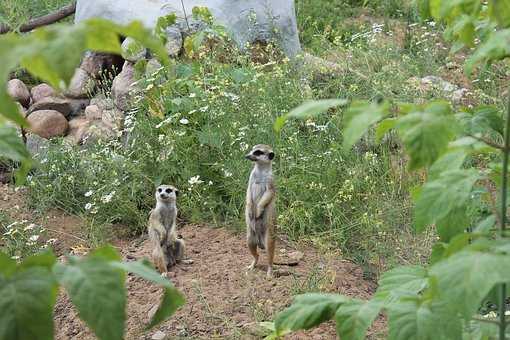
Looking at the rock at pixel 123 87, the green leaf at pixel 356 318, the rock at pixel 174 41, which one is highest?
the green leaf at pixel 356 318

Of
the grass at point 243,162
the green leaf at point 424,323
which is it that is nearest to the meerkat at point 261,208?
the grass at point 243,162

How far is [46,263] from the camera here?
1.44 m

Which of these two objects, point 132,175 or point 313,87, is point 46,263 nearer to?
point 132,175

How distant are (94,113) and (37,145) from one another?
2.26ft

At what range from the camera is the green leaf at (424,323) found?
1.81 metres

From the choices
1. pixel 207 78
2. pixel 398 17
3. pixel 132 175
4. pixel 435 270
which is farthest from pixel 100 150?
pixel 435 270

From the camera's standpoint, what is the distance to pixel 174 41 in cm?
811

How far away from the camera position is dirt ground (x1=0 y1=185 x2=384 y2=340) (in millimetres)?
4742

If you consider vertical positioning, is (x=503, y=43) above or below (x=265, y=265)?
above

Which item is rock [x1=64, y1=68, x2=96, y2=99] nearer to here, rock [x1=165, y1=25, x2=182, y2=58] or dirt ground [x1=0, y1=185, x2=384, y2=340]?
rock [x1=165, y1=25, x2=182, y2=58]

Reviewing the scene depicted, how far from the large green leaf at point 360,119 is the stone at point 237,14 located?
Answer: 22.2ft

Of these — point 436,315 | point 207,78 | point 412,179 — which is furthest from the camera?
point 207,78

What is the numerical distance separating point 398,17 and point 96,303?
9.76m

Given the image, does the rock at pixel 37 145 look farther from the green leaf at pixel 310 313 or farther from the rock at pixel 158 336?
the green leaf at pixel 310 313
